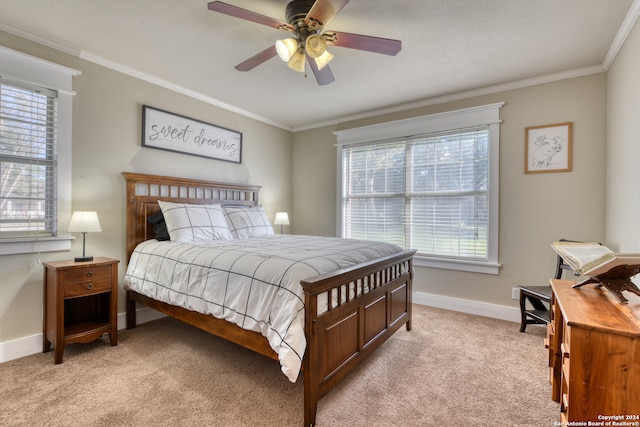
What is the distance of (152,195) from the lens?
3107 mm

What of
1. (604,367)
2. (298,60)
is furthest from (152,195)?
(604,367)

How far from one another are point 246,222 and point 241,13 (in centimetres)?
226

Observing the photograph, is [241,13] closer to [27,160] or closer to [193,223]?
[193,223]

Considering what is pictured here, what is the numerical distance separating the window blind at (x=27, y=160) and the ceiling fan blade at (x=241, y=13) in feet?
6.20

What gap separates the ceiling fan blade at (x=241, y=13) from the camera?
159cm

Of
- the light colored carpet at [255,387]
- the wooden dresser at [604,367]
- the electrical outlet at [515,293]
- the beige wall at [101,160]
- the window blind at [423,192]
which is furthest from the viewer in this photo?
the window blind at [423,192]

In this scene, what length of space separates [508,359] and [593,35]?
103 inches

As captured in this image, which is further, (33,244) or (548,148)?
(548,148)

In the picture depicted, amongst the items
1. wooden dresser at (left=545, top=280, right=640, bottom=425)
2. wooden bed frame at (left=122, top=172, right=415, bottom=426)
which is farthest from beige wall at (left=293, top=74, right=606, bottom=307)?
wooden dresser at (left=545, top=280, right=640, bottom=425)

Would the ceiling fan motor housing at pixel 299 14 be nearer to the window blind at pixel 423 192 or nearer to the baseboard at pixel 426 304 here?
the window blind at pixel 423 192

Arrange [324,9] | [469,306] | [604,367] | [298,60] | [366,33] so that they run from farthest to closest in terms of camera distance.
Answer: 1. [469,306]
2. [366,33]
3. [298,60]
4. [324,9]
5. [604,367]

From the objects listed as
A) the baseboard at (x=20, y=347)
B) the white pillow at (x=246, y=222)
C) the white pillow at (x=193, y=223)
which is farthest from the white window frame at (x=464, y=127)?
the baseboard at (x=20, y=347)

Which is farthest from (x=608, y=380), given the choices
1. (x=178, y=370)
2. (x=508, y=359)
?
(x=178, y=370)

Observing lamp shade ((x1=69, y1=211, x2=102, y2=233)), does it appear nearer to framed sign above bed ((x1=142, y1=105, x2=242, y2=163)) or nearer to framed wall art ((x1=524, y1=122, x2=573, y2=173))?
framed sign above bed ((x1=142, y1=105, x2=242, y2=163))
